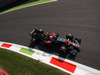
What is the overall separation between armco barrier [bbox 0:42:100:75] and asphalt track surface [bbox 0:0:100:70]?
0.41 metres

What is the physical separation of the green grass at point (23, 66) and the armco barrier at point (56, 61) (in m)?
0.39

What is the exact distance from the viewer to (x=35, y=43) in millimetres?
8211

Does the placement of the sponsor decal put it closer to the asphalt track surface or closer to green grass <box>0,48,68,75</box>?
green grass <box>0,48,68,75</box>

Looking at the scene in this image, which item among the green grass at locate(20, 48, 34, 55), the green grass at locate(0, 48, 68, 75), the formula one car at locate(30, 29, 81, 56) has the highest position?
the formula one car at locate(30, 29, 81, 56)

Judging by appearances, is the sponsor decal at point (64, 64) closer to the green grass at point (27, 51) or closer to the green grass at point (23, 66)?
the green grass at point (23, 66)

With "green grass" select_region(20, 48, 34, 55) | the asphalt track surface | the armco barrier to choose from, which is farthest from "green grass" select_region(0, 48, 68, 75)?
the asphalt track surface

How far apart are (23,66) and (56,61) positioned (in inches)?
115

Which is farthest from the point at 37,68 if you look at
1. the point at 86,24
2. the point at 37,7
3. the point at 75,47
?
the point at 37,7

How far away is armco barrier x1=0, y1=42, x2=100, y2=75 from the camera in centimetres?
569

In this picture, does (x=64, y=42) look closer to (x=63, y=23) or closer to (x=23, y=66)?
(x=63, y=23)

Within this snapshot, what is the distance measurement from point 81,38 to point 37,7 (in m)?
8.52

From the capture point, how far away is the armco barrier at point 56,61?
5.69 meters

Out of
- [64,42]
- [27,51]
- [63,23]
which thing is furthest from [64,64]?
[63,23]

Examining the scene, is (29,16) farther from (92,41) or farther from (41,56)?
(92,41)
